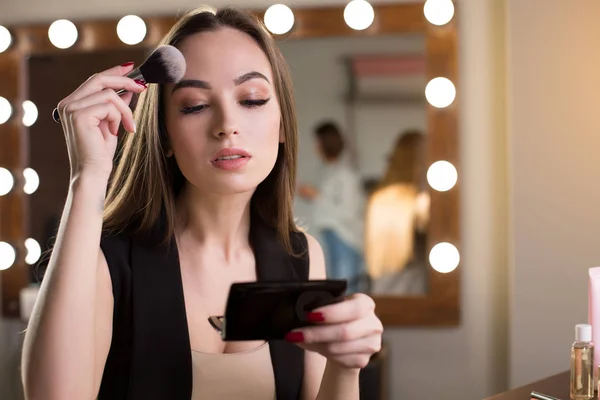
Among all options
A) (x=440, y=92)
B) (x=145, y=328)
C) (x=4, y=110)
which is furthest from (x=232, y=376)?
(x=4, y=110)

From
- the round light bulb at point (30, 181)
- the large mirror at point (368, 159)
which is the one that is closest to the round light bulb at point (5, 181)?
the round light bulb at point (30, 181)

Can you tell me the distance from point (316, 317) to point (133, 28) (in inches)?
58.9

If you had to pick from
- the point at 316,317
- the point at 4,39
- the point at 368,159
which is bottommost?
the point at 316,317

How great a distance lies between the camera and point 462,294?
72.6 inches

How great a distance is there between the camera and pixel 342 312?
62cm

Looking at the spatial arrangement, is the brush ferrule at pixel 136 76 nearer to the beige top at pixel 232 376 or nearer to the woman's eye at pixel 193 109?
the woman's eye at pixel 193 109

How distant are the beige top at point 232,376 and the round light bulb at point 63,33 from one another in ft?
4.68

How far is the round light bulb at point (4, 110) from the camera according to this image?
1987 millimetres

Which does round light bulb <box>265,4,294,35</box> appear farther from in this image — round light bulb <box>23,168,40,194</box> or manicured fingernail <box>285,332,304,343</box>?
manicured fingernail <box>285,332,304,343</box>

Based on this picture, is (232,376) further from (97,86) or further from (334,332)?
(97,86)

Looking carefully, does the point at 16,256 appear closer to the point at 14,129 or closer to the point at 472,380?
the point at 14,129

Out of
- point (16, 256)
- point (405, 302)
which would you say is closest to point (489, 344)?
point (405, 302)

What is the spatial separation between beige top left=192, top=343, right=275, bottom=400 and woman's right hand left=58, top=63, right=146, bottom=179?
22 cm

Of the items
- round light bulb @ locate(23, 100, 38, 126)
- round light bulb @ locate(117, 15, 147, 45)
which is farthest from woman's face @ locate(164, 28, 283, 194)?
round light bulb @ locate(23, 100, 38, 126)
